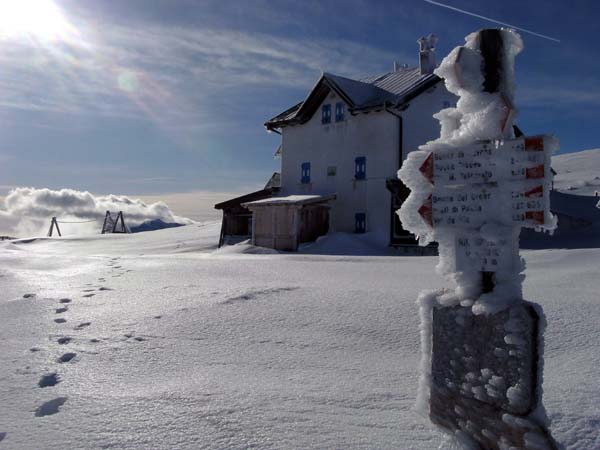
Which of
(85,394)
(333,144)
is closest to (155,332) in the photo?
(85,394)

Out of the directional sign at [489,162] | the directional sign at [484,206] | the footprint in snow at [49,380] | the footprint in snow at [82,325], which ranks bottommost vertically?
the footprint in snow at [49,380]

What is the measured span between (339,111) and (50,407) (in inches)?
830

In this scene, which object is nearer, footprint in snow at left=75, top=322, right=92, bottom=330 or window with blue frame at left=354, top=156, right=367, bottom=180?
footprint in snow at left=75, top=322, right=92, bottom=330

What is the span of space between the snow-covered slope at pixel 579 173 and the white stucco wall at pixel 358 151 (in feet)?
81.3

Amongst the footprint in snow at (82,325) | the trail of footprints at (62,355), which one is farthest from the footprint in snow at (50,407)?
the footprint in snow at (82,325)

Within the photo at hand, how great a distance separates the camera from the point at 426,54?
75.6ft

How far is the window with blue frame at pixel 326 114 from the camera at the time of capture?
23.3 m

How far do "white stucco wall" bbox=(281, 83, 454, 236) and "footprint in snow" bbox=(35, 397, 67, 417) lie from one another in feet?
61.8

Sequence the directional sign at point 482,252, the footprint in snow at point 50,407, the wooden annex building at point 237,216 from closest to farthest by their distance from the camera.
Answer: the directional sign at point 482,252
the footprint in snow at point 50,407
the wooden annex building at point 237,216

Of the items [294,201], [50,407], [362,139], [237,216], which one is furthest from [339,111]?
[50,407]

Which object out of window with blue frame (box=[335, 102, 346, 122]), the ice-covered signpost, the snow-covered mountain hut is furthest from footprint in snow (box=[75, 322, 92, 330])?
window with blue frame (box=[335, 102, 346, 122])

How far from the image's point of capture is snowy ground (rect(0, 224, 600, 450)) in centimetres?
273

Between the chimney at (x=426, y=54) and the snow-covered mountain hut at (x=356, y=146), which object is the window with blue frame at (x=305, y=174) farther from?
the chimney at (x=426, y=54)

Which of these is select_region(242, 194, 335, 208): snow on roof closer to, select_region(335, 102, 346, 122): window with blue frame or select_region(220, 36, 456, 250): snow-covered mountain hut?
select_region(220, 36, 456, 250): snow-covered mountain hut
